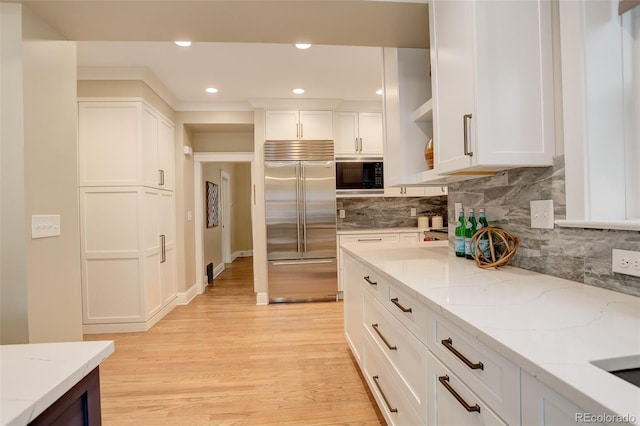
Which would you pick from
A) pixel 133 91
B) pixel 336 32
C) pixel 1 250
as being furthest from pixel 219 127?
pixel 1 250

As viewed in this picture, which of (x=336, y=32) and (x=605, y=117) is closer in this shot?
(x=605, y=117)

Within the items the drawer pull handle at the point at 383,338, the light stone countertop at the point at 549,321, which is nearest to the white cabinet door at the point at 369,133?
the drawer pull handle at the point at 383,338

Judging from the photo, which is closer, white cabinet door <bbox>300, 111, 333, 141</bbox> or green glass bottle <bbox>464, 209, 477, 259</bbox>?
green glass bottle <bbox>464, 209, 477, 259</bbox>

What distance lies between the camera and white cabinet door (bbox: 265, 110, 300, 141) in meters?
4.25

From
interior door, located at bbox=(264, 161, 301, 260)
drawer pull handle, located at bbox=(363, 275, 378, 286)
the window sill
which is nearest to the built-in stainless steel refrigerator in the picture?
interior door, located at bbox=(264, 161, 301, 260)

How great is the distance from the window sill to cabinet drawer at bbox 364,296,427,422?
0.75 metres

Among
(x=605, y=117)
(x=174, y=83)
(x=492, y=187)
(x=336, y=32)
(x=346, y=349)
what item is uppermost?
(x=174, y=83)

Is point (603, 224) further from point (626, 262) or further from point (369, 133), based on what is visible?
point (369, 133)

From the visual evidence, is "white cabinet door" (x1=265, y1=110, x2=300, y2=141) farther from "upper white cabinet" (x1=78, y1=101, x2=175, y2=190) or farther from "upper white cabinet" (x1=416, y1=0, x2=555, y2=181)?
"upper white cabinet" (x1=416, y1=0, x2=555, y2=181)

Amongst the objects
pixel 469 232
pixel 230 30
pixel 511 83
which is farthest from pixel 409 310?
pixel 230 30

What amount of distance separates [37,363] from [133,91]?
10.6 feet

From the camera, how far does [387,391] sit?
1.65 m

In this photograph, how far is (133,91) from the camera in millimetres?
3312

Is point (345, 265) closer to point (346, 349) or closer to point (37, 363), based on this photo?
point (346, 349)
